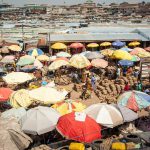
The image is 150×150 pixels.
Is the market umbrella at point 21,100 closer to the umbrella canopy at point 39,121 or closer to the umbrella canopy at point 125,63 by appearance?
the umbrella canopy at point 39,121

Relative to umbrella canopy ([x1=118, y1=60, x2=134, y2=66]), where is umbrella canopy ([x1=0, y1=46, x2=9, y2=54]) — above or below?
below

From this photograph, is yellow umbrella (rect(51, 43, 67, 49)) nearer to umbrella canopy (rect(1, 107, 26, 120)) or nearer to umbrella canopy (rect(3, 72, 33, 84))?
umbrella canopy (rect(3, 72, 33, 84))

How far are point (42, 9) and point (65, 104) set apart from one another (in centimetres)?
10037

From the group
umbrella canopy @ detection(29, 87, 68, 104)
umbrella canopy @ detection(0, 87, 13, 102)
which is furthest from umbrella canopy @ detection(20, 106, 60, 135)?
umbrella canopy @ detection(0, 87, 13, 102)

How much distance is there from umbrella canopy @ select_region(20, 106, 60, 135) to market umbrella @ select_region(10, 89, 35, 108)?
192 centimetres

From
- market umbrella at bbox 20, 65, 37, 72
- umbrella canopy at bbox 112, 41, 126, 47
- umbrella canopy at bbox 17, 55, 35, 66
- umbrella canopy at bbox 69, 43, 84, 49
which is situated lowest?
market umbrella at bbox 20, 65, 37, 72

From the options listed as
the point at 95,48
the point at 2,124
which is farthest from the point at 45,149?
the point at 95,48

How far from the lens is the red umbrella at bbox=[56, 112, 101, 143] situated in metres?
8.81

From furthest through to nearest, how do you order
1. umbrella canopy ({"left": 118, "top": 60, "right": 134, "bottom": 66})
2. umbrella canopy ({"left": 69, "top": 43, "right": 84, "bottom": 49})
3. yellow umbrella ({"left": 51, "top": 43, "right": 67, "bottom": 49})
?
umbrella canopy ({"left": 69, "top": 43, "right": 84, "bottom": 49}) → yellow umbrella ({"left": 51, "top": 43, "right": 67, "bottom": 49}) → umbrella canopy ({"left": 118, "top": 60, "right": 134, "bottom": 66})

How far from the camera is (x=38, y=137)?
1020 cm

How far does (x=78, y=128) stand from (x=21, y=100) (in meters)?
3.76

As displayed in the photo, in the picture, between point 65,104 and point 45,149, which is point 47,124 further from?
point 65,104

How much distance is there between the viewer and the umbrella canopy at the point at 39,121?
935cm

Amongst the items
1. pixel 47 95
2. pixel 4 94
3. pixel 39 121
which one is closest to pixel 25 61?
pixel 4 94
